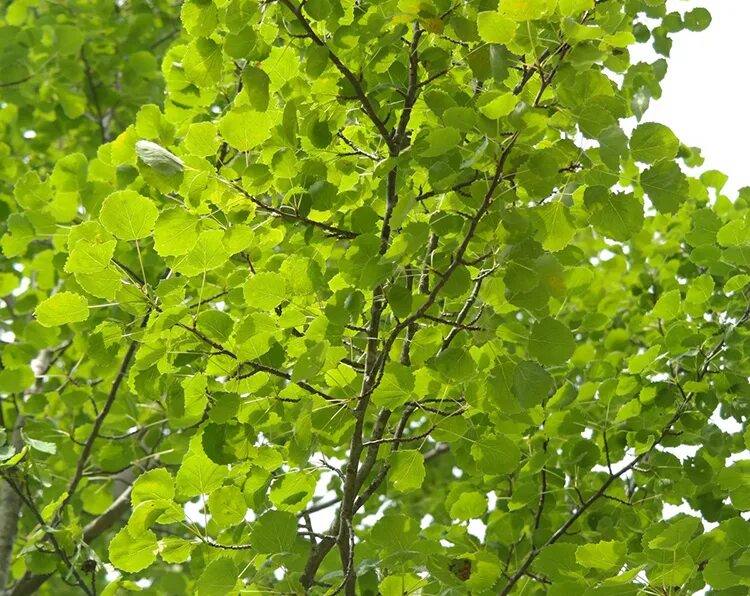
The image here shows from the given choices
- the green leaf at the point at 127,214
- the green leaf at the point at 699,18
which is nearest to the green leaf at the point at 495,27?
the green leaf at the point at 127,214

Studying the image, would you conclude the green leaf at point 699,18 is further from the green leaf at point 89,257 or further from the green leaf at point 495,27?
the green leaf at point 89,257

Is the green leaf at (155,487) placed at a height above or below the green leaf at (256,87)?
below

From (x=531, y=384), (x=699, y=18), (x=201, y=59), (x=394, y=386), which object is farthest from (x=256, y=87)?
(x=699, y=18)

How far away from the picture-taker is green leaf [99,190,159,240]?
4.75 feet

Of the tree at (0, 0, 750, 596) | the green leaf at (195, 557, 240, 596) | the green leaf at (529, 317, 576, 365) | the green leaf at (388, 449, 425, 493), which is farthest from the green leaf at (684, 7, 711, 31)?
the green leaf at (195, 557, 240, 596)

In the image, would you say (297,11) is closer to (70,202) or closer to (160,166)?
(160,166)

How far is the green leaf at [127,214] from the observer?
145 cm

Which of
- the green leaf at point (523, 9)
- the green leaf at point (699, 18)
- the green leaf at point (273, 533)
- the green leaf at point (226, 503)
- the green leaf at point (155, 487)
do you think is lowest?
the green leaf at point (273, 533)

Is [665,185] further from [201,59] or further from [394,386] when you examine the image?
[201,59]

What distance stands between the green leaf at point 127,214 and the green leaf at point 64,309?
14cm

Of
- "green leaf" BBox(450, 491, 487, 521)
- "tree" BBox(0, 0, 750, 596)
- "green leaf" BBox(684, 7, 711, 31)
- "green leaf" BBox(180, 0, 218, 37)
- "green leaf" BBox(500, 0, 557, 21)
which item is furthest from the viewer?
"green leaf" BBox(684, 7, 711, 31)

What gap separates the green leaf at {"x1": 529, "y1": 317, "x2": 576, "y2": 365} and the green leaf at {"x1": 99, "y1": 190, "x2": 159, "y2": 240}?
0.68 metres

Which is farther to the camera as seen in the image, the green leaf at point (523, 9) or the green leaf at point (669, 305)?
the green leaf at point (669, 305)

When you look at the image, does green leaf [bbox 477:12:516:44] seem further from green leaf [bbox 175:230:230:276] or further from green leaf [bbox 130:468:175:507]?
green leaf [bbox 130:468:175:507]
